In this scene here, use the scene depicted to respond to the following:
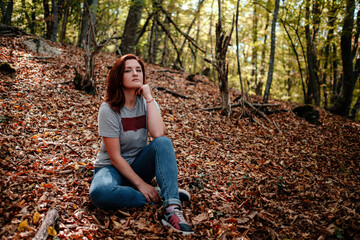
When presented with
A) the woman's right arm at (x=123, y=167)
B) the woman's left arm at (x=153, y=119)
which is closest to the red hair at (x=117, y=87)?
the woman's left arm at (x=153, y=119)

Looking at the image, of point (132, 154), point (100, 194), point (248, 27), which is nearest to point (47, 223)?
point (100, 194)

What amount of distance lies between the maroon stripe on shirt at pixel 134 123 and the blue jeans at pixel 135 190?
322 mm

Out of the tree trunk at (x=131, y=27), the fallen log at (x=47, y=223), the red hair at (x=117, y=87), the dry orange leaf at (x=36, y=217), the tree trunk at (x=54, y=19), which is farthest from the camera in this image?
the tree trunk at (x=54, y=19)

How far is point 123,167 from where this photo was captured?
2.53 meters

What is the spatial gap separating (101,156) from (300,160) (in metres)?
3.87

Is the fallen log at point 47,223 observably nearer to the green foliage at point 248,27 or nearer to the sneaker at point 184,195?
the sneaker at point 184,195

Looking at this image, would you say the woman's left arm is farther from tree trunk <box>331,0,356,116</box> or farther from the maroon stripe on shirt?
tree trunk <box>331,0,356,116</box>

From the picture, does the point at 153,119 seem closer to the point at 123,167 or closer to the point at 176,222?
the point at 123,167

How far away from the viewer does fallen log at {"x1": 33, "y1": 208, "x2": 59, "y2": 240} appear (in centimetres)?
201

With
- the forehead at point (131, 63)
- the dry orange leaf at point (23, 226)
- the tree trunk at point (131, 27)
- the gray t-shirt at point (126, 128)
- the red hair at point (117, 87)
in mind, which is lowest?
the dry orange leaf at point (23, 226)

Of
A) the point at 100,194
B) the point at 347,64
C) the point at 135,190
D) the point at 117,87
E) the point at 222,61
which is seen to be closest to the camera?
the point at 100,194

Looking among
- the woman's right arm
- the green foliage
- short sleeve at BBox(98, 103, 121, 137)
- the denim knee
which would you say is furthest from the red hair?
the green foliage

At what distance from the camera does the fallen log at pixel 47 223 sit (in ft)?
6.60

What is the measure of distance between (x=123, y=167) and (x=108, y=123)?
1.78 feet
